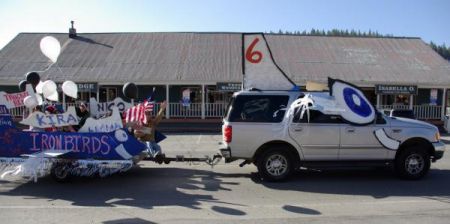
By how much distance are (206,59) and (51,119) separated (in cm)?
1650

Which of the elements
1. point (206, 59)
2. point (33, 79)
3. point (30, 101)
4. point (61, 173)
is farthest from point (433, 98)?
point (30, 101)

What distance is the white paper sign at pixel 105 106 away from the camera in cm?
916

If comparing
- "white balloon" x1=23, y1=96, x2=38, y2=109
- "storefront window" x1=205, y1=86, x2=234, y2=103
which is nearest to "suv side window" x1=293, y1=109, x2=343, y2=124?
"white balloon" x1=23, y1=96, x2=38, y2=109

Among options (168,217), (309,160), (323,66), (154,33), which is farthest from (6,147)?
(154,33)

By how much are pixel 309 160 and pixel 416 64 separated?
19209mm

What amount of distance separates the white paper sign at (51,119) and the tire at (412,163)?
6726 mm

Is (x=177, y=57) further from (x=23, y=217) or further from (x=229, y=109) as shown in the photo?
(x=23, y=217)

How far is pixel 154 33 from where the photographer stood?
28156 mm

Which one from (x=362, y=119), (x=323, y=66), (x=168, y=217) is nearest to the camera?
(x=168, y=217)

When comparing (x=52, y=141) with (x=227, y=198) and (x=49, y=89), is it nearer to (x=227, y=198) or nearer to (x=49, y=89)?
(x=49, y=89)

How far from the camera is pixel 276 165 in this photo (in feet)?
26.8

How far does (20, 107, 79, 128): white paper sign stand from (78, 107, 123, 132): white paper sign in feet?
1.07

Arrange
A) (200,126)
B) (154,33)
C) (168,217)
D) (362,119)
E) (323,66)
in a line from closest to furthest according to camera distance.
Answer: (168,217), (362,119), (200,126), (323,66), (154,33)

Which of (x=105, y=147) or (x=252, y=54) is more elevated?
(x=252, y=54)
